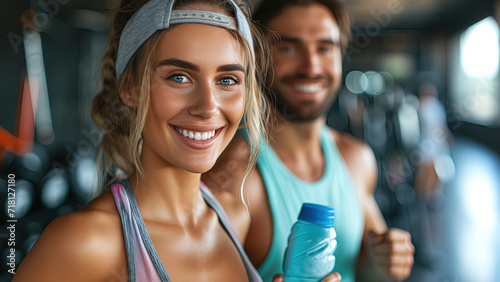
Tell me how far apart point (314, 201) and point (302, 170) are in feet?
0.27

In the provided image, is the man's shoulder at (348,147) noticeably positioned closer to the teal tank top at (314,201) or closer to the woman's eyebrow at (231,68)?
the teal tank top at (314,201)

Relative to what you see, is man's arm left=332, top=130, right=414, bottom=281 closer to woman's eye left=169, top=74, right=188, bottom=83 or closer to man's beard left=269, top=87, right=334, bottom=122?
man's beard left=269, top=87, right=334, bottom=122

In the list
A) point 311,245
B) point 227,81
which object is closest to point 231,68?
point 227,81

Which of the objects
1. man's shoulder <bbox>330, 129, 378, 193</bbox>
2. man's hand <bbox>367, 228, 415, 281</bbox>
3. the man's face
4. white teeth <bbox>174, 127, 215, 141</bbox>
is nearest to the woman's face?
white teeth <bbox>174, 127, 215, 141</bbox>

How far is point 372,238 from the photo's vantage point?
855 millimetres

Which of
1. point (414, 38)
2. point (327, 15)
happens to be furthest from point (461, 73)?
point (327, 15)

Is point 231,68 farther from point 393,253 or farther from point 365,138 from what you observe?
point 365,138

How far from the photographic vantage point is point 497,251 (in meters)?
2.35

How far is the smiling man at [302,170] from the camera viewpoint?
0.78 meters

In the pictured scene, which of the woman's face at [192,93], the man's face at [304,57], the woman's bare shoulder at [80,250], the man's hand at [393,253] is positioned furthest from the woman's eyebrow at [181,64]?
the man's hand at [393,253]

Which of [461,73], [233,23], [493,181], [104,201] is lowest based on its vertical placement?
[493,181]

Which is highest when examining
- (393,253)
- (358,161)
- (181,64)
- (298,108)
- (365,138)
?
(181,64)

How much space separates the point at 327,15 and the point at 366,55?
9.26 meters

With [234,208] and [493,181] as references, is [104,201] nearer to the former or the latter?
[234,208]
